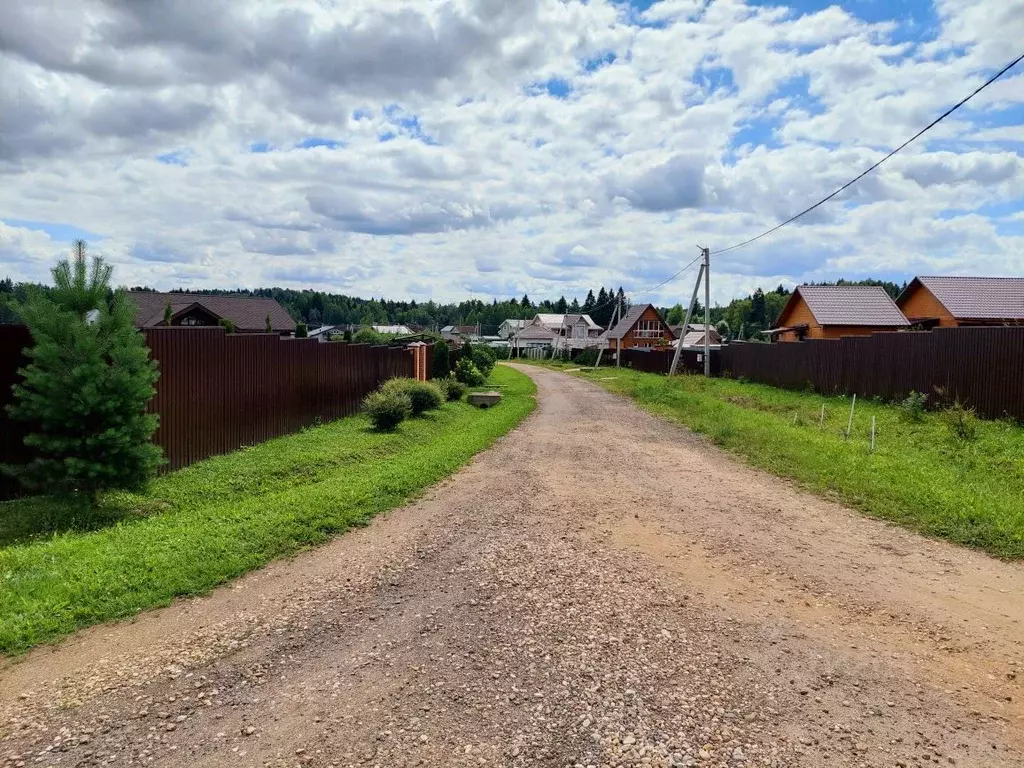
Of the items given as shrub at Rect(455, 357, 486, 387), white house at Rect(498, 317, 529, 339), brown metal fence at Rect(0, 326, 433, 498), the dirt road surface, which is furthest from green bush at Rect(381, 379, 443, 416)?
white house at Rect(498, 317, 529, 339)

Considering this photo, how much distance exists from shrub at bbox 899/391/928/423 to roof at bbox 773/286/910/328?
691 inches

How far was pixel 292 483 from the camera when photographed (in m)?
9.20

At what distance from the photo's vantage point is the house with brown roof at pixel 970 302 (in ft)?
90.0

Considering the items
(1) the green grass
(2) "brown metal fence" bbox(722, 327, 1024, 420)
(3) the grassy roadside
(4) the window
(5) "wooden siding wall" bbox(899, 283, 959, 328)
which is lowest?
(1) the green grass

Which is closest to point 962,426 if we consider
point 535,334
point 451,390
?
point 451,390

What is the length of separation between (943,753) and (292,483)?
777cm

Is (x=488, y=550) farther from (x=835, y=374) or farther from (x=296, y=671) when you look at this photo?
(x=835, y=374)

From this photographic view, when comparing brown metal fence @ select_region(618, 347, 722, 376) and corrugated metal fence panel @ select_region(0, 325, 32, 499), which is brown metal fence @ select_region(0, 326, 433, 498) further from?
brown metal fence @ select_region(618, 347, 722, 376)

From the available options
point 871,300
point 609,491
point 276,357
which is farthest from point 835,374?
point 276,357

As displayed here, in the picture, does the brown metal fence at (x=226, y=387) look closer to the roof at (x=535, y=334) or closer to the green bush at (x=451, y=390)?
the green bush at (x=451, y=390)

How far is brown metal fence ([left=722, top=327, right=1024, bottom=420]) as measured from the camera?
13.7m

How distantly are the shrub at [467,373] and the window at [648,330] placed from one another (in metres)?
46.7

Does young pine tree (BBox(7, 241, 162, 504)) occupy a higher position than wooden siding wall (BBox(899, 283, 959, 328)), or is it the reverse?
wooden siding wall (BBox(899, 283, 959, 328))

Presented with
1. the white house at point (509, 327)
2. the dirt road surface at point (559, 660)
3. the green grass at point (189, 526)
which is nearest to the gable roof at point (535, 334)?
the white house at point (509, 327)
